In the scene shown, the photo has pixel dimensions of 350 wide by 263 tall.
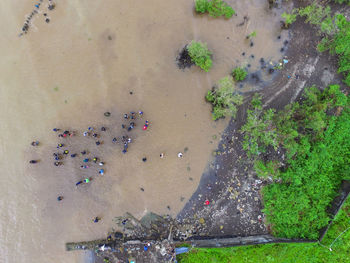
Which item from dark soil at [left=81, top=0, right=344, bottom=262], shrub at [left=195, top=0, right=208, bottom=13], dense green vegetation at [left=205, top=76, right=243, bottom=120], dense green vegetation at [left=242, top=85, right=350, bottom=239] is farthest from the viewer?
dark soil at [left=81, top=0, right=344, bottom=262]

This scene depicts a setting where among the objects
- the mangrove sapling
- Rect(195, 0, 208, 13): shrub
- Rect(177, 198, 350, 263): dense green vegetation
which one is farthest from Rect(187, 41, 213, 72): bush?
Rect(177, 198, 350, 263): dense green vegetation

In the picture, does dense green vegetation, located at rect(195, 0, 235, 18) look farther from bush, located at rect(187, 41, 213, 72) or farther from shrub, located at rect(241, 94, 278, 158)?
shrub, located at rect(241, 94, 278, 158)

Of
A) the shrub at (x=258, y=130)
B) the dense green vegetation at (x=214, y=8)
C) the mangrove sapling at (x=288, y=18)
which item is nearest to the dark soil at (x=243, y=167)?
the mangrove sapling at (x=288, y=18)

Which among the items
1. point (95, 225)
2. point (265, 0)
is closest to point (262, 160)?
point (265, 0)

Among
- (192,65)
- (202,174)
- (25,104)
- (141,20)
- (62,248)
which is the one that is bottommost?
(62,248)

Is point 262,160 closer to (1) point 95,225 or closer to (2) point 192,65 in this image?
(2) point 192,65
